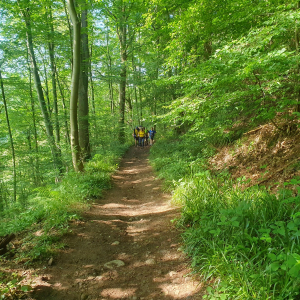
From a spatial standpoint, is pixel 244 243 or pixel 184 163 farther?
pixel 184 163

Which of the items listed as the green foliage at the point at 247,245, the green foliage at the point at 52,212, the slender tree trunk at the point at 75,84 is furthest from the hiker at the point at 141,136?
the green foliage at the point at 247,245

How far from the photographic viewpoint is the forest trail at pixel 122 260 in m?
2.56

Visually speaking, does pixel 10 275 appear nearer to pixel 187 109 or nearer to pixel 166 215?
pixel 166 215

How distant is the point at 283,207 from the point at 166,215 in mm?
2522

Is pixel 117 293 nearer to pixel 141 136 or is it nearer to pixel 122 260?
pixel 122 260

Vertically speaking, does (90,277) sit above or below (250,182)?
below

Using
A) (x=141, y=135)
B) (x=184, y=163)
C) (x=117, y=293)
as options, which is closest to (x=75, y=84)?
(x=184, y=163)

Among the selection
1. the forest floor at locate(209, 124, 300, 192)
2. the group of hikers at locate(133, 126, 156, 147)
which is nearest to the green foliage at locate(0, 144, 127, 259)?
the forest floor at locate(209, 124, 300, 192)

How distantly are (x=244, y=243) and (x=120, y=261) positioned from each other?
2.02 m

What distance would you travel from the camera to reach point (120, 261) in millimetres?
3275

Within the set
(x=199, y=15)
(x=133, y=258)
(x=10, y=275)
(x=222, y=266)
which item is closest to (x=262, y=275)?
(x=222, y=266)

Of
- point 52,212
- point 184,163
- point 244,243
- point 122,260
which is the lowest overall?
point 122,260

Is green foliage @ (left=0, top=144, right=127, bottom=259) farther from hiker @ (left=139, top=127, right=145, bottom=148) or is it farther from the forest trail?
hiker @ (left=139, top=127, right=145, bottom=148)

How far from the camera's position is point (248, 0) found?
491cm
